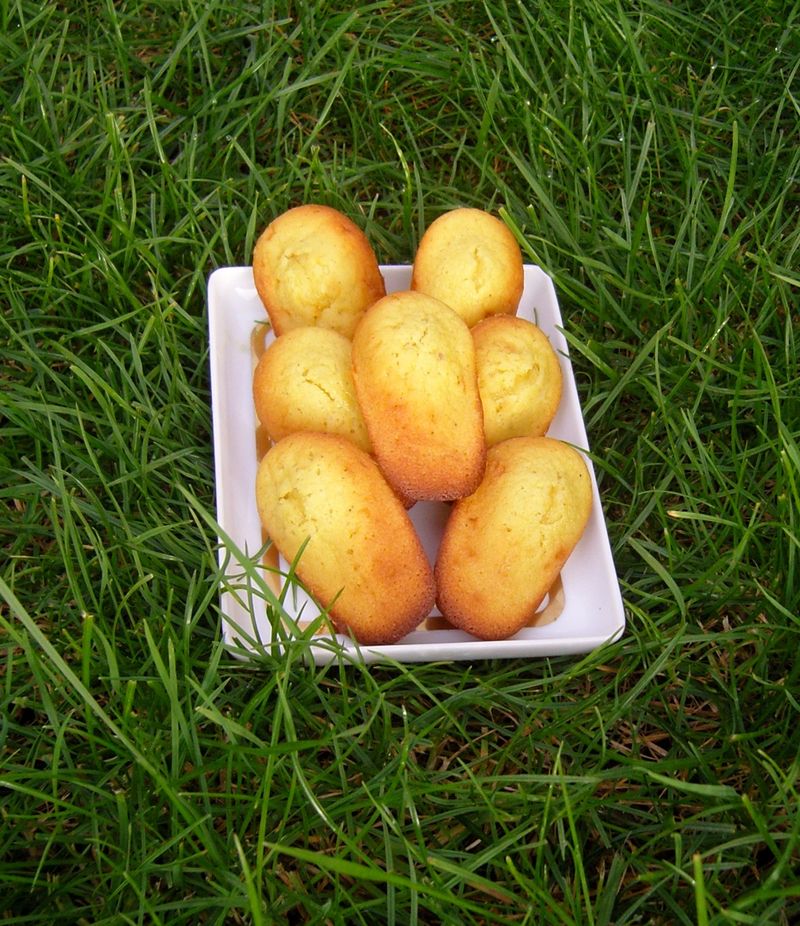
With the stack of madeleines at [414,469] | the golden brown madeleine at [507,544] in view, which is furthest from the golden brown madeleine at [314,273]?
the golden brown madeleine at [507,544]

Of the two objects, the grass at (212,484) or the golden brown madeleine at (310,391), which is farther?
the golden brown madeleine at (310,391)

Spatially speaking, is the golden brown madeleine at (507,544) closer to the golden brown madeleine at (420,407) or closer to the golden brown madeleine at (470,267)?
the golden brown madeleine at (420,407)

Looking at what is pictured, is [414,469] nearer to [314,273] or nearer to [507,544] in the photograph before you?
[507,544]

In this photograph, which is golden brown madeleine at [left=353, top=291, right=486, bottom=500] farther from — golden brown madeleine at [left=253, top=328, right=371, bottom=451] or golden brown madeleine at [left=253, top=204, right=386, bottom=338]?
golden brown madeleine at [left=253, top=204, right=386, bottom=338]

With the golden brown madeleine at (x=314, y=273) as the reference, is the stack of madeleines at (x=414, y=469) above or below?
below

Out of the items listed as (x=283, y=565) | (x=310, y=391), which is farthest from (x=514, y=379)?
(x=283, y=565)

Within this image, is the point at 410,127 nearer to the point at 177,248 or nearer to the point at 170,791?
the point at 177,248

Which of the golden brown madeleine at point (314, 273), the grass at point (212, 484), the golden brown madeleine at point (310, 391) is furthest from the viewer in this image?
the golden brown madeleine at point (314, 273)

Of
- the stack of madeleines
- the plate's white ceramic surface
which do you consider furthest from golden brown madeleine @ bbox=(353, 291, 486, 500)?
the plate's white ceramic surface
